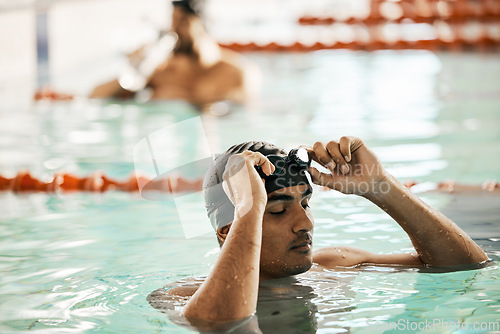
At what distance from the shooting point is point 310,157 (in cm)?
278

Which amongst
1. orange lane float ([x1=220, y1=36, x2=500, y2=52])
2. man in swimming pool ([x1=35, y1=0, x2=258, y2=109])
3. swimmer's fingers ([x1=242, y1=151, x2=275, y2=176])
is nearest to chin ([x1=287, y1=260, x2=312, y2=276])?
swimmer's fingers ([x1=242, y1=151, x2=275, y2=176])

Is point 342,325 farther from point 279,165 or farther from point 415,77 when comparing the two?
point 415,77

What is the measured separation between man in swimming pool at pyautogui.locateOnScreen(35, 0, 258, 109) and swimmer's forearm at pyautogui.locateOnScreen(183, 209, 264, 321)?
6.07m

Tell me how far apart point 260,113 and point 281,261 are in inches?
226

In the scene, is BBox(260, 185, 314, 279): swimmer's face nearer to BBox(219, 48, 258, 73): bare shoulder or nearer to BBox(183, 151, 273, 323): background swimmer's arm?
BBox(183, 151, 273, 323): background swimmer's arm

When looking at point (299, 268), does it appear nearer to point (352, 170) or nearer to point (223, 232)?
point (223, 232)

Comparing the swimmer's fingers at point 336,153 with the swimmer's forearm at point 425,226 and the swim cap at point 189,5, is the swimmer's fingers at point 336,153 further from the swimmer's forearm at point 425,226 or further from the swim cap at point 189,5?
the swim cap at point 189,5

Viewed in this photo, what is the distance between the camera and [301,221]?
256 cm

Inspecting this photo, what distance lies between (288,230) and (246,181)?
0.74ft

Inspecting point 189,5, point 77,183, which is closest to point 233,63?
point 189,5

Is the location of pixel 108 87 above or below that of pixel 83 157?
above

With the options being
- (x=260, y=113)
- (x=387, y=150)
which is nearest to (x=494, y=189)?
(x=387, y=150)

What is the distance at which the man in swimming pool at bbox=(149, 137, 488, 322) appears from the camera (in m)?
2.39

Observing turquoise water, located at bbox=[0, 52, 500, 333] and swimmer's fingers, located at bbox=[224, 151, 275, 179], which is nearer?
swimmer's fingers, located at bbox=[224, 151, 275, 179]
